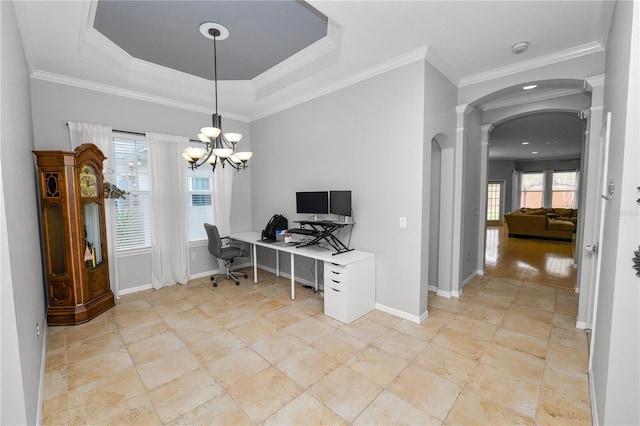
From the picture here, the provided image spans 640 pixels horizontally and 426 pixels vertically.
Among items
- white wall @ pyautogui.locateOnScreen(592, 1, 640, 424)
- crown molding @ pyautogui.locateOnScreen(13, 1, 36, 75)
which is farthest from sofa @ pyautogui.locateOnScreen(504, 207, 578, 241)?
crown molding @ pyautogui.locateOnScreen(13, 1, 36, 75)

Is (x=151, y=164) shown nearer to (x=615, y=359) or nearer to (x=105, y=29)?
(x=105, y=29)

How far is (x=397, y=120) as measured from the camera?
10.2 feet

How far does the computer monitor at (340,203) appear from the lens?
3.45 m

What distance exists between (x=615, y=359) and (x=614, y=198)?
0.92 meters

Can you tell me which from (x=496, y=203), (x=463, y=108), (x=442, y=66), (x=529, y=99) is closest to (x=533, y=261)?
(x=529, y=99)

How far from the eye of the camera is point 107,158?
3672 millimetres

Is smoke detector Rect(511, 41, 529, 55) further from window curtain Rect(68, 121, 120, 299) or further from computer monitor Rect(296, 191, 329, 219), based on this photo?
window curtain Rect(68, 121, 120, 299)

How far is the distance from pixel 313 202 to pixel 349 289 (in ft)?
4.28

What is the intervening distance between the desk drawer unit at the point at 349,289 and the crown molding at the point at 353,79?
7.11 ft

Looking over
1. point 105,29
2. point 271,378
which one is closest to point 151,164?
point 105,29

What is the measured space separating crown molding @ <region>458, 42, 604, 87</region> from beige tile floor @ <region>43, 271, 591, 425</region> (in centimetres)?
279

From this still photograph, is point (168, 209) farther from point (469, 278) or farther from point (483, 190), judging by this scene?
point (483, 190)

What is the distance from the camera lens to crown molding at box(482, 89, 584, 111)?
3.93 metres

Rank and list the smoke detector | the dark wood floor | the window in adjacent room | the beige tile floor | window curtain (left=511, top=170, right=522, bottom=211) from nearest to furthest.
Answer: the beige tile floor < the smoke detector < the dark wood floor < window curtain (left=511, top=170, right=522, bottom=211) < the window in adjacent room
